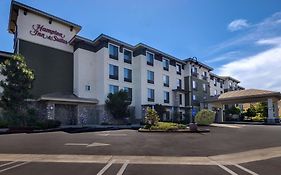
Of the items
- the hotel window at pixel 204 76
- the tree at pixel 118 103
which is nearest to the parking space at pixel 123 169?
the tree at pixel 118 103

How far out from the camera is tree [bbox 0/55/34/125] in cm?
2752

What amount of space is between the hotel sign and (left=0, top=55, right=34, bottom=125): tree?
9147mm

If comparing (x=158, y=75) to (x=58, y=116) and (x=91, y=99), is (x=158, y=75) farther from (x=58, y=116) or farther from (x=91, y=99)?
(x=58, y=116)

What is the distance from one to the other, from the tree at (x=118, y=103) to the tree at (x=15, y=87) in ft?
43.3

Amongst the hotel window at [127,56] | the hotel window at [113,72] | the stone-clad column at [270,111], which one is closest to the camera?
the hotel window at [113,72]

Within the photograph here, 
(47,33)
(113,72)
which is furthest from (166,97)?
(47,33)

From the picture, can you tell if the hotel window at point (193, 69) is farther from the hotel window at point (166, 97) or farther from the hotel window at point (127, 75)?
the hotel window at point (127, 75)

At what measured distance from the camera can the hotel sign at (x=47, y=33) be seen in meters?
36.0

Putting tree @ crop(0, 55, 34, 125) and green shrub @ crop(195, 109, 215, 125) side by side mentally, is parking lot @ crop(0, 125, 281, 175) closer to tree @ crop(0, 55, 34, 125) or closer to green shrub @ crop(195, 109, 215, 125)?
tree @ crop(0, 55, 34, 125)

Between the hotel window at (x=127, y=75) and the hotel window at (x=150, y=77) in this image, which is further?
the hotel window at (x=150, y=77)

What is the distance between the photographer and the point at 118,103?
1511 inches

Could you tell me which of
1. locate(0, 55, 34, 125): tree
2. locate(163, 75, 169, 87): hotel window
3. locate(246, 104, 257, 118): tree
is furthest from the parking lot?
locate(246, 104, 257, 118): tree

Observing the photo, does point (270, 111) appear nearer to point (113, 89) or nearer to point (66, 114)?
point (113, 89)

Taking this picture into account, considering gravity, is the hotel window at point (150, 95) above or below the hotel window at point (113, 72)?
below
